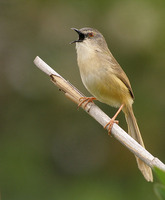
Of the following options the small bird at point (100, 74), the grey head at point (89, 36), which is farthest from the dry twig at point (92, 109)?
the grey head at point (89, 36)

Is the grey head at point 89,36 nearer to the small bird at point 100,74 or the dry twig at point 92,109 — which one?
the small bird at point 100,74

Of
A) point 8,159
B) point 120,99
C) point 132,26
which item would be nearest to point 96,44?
point 120,99

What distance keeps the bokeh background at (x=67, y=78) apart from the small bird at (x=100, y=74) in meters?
0.98

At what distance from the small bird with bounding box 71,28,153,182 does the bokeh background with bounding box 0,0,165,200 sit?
3.20 ft

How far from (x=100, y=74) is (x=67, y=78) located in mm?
1710

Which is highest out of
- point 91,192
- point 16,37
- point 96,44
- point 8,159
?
point 96,44

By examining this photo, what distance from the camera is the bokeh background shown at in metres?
5.15

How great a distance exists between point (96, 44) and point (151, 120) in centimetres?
174

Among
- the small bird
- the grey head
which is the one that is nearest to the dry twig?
the small bird

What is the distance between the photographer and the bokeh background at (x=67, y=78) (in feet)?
16.9

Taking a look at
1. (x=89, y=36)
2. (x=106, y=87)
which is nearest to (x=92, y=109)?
(x=106, y=87)

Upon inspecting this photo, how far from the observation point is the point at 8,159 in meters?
4.99

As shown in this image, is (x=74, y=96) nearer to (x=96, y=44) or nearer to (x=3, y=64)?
(x=96, y=44)

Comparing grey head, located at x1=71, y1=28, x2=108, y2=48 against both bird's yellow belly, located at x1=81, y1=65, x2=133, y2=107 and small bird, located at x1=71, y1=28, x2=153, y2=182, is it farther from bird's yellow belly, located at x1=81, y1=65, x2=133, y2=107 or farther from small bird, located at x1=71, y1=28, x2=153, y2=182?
bird's yellow belly, located at x1=81, y1=65, x2=133, y2=107
